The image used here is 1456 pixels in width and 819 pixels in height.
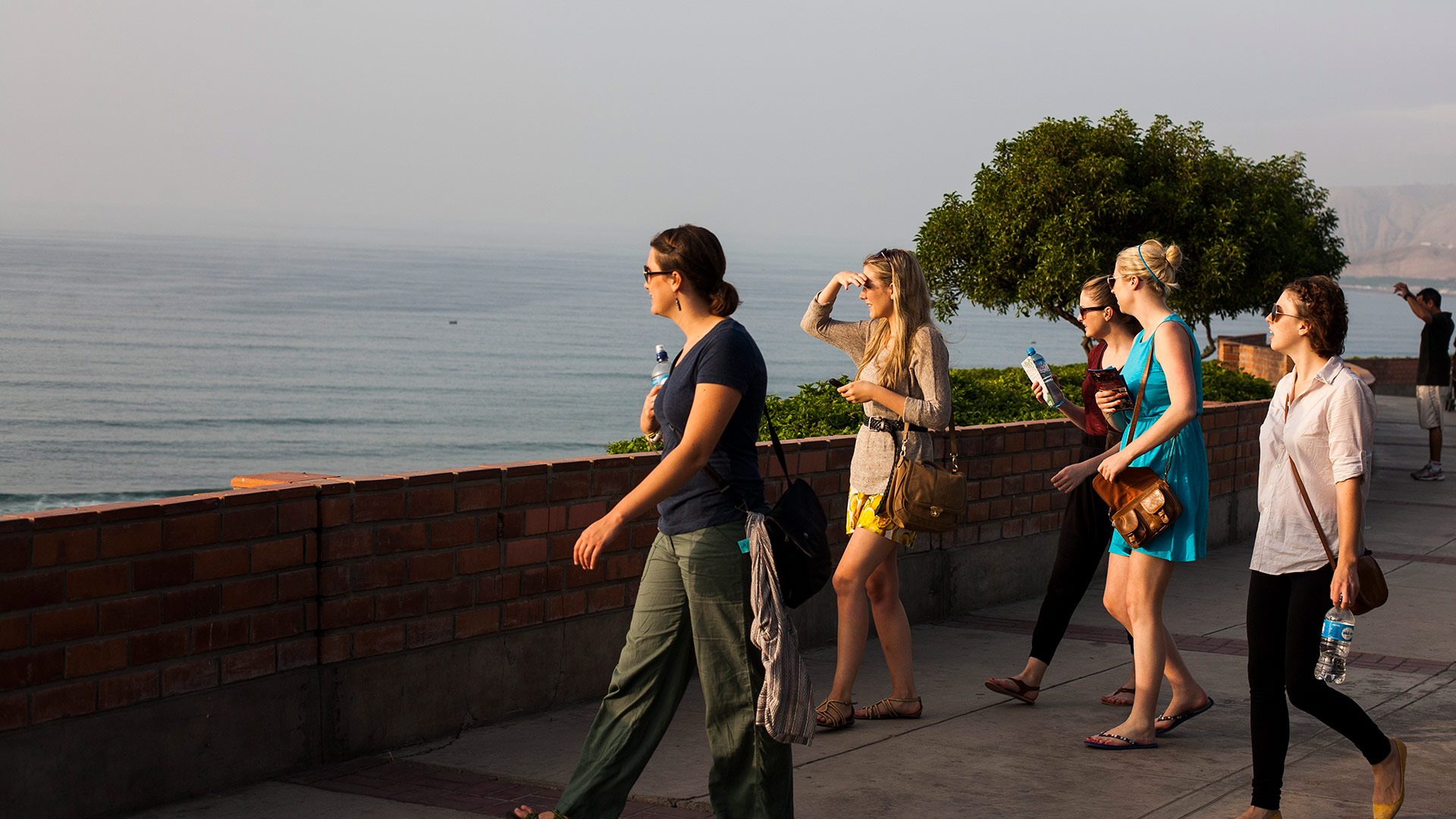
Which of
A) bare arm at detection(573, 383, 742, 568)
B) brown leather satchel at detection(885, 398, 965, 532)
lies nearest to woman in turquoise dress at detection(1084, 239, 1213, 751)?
brown leather satchel at detection(885, 398, 965, 532)

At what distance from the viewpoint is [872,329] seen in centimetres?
547

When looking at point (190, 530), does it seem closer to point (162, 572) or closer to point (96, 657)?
point (162, 572)

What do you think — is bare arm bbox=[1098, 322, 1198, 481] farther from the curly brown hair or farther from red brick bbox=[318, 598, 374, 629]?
red brick bbox=[318, 598, 374, 629]

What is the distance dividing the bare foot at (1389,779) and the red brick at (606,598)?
9.80 ft

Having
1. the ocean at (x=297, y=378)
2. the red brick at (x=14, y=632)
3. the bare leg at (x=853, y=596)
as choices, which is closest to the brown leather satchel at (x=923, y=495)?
the bare leg at (x=853, y=596)

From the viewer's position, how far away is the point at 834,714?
17.6 feet

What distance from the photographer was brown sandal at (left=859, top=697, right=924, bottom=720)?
5.53m

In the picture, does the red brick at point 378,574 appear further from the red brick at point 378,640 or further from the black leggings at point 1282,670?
the black leggings at point 1282,670

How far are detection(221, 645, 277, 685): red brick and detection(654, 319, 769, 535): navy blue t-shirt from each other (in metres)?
1.68

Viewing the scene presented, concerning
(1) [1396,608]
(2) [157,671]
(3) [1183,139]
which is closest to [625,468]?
(2) [157,671]

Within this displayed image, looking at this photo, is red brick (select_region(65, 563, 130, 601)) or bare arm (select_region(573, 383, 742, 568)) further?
red brick (select_region(65, 563, 130, 601))

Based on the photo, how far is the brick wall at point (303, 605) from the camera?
407 cm

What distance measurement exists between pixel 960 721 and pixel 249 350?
114497mm

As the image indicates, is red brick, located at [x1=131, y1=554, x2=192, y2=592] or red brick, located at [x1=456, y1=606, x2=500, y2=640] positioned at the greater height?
red brick, located at [x1=131, y1=554, x2=192, y2=592]
